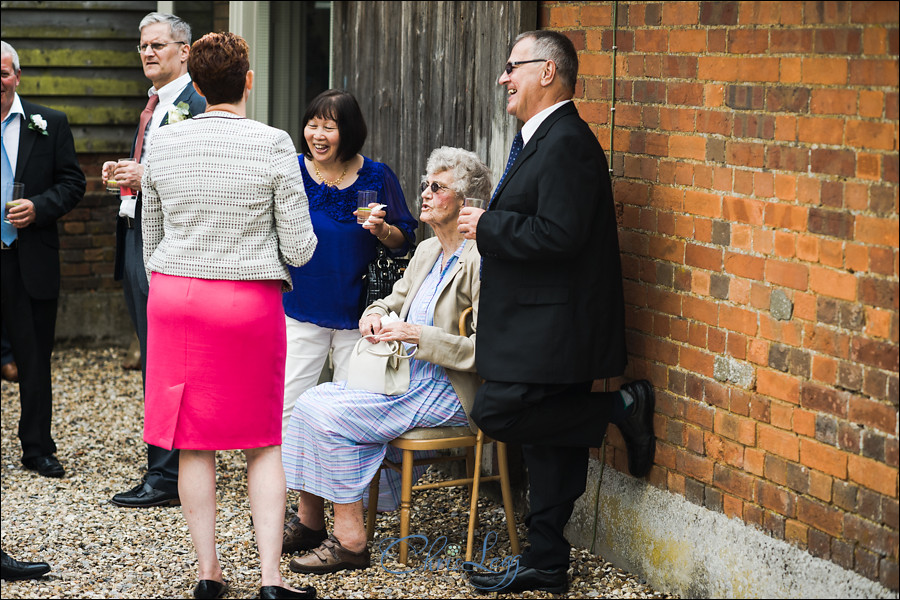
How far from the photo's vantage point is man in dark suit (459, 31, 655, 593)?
389 centimetres

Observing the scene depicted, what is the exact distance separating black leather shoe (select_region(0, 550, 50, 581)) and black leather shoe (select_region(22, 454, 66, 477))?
4.80 feet

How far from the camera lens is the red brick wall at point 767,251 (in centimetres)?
321

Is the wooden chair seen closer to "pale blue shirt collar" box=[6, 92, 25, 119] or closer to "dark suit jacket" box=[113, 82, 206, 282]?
"dark suit jacket" box=[113, 82, 206, 282]

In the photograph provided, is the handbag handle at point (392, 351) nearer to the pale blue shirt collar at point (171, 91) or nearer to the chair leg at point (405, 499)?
the chair leg at point (405, 499)

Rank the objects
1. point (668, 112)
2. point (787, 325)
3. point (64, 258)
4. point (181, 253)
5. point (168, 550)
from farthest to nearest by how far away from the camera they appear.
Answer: point (64, 258)
point (168, 550)
point (668, 112)
point (181, 253)
point (787, 325)

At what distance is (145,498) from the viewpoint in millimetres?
5250

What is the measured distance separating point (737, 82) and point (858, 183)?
2.12 feet

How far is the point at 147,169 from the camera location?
3896 mm

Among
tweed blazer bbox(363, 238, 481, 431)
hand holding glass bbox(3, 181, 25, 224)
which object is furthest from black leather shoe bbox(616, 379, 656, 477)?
hand holding glass bbox(3, 181, 25, 224)

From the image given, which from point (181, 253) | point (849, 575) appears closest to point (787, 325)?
point (849, 575)

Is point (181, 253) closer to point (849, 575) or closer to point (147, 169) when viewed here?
point (147, 169)

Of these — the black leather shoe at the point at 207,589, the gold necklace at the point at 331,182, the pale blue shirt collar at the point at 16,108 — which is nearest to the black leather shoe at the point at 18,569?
the black leather shoe at the point at 207,589

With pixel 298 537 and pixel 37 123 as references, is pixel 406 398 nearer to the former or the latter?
pixel 298 537

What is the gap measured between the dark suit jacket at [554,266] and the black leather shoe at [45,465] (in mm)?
2764
